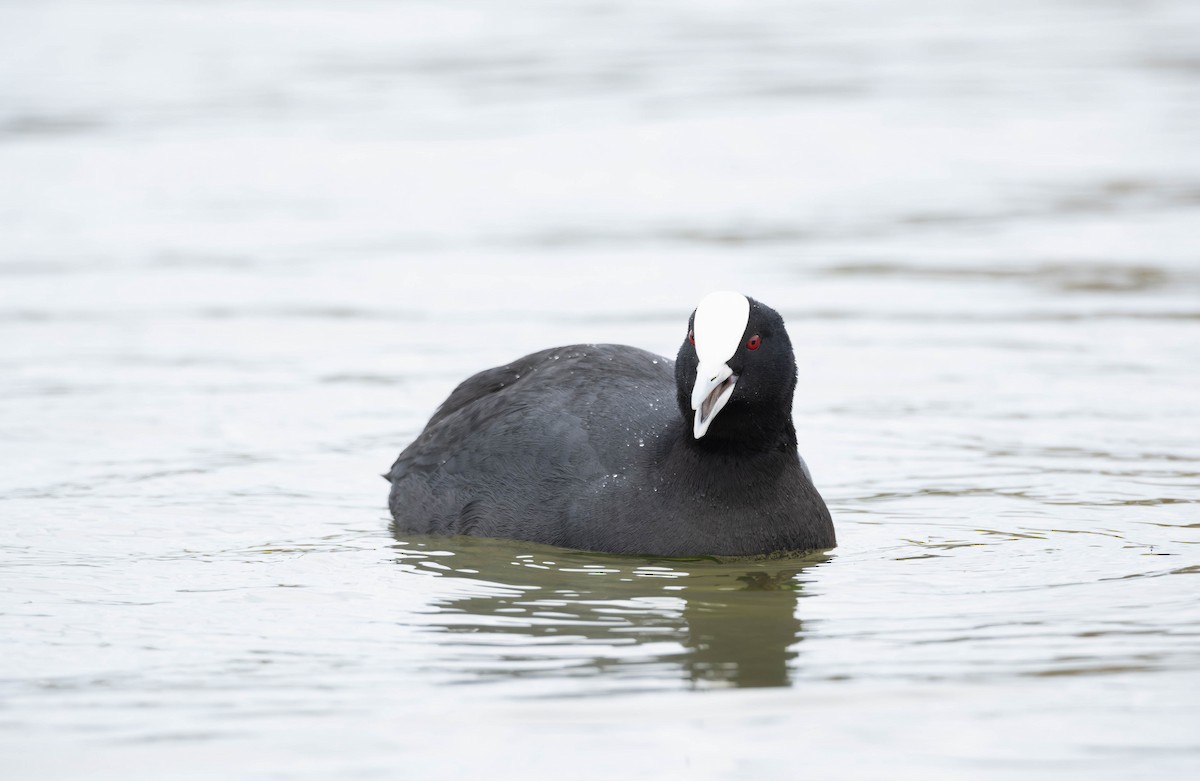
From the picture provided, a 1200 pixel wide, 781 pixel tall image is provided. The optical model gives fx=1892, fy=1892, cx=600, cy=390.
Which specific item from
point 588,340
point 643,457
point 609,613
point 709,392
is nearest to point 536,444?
point 643,457

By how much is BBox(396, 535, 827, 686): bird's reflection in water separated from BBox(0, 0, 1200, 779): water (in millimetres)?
22

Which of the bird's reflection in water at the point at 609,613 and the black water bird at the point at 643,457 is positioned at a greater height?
the black water bird at the point at 643,457

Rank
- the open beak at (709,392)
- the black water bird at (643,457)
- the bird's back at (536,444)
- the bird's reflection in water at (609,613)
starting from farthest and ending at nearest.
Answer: the bird's back at (536,444)
the black water bird at (643,457)
the open beak at (709,392)
the bird's reflection in water at (609,613)

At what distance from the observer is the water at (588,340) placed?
181 inches

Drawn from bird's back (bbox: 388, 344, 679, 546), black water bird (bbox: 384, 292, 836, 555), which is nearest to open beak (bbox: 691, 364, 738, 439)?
black water bird (bbox: 384, 292, 836, 555)

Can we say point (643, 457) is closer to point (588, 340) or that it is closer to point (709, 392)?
point (709, 392)

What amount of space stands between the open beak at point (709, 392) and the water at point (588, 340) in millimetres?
510

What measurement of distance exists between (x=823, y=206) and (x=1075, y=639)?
757cm

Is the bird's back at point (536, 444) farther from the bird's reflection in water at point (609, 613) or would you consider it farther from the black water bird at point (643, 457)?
the bird's reflection in water at point (609, 613)

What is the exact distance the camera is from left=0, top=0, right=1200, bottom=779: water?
15.0 feet

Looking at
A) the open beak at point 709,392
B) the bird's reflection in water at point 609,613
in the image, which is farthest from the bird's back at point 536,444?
the open beak at point 709,392

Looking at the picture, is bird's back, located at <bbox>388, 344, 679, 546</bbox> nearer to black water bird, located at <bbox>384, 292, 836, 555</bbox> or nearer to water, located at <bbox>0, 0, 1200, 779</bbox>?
black water bird, located at <bbox>384, 292, 836, 555</bbox>

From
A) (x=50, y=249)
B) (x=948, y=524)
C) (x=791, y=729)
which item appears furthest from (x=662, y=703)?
(x=50, y=249)

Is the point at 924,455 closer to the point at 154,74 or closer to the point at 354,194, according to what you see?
the point at 354,194
